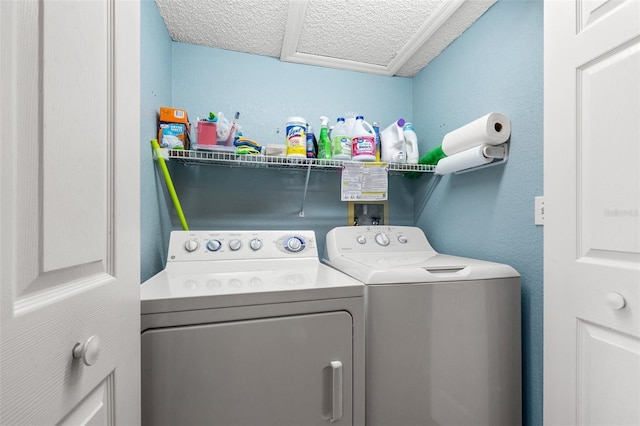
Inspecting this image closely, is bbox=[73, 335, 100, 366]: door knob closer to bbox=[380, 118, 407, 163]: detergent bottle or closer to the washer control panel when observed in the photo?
the washer control panel

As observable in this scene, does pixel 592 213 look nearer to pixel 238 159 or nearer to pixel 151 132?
pixel 238 159

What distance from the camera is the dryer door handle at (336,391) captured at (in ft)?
3.13

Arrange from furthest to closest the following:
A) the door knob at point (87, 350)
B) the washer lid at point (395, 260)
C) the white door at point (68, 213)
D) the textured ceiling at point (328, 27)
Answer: the textured ceiling at point (328, 27) < the washer lid at point (395, 260) < the door knob at point (87, 350) < the white door at point (68, 213)

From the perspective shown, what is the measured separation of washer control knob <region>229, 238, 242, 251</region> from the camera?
56.6 inches

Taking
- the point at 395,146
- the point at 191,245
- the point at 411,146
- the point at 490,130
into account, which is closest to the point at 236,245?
the point at 191,245

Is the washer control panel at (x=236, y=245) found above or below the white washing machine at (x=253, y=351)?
above

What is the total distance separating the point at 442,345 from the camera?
1090mm

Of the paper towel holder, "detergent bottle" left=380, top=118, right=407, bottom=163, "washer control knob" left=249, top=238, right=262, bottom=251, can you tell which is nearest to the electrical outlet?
the paper towel holder

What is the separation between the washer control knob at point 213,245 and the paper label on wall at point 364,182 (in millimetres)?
736

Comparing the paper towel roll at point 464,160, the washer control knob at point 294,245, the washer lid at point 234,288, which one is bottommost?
the washer lid at point 234,288

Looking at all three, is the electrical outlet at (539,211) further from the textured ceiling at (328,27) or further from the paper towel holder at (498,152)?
the textured ceiling at (328,27)

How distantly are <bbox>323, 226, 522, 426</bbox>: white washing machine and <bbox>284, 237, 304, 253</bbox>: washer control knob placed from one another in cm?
40

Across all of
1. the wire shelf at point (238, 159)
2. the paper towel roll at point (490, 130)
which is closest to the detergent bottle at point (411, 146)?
the wire shelf at point (238, 159)

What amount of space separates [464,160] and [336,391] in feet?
4.00
